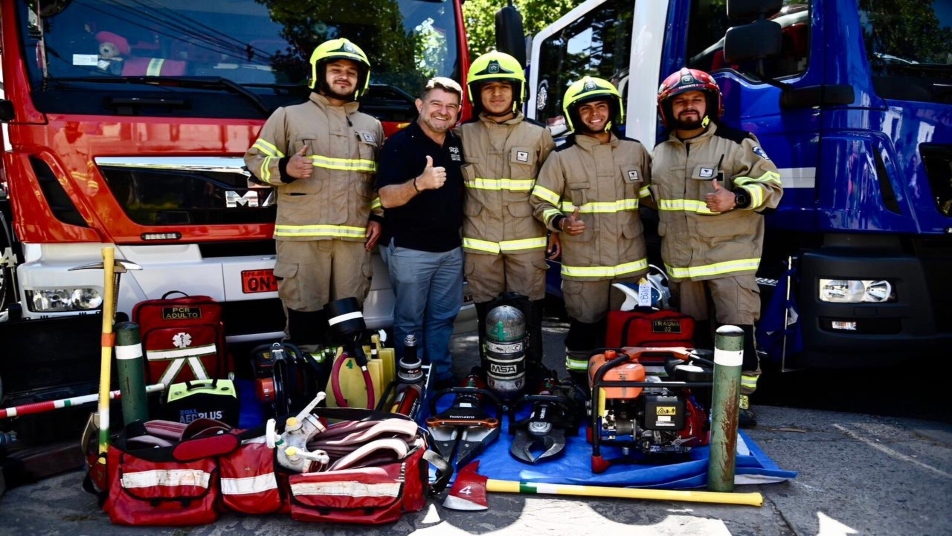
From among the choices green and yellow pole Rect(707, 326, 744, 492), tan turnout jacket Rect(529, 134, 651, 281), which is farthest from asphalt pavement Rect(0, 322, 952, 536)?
tan turnout jacket Rect(529, 134, 651, 281)

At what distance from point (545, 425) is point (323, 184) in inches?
72.0

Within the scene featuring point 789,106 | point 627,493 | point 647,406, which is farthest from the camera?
point 789,106

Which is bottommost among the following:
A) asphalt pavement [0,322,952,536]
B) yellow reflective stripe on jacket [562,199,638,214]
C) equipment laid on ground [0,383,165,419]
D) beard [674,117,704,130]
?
asphalt pavement [0,322,952,536]

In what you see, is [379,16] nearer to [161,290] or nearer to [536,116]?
[161,290]

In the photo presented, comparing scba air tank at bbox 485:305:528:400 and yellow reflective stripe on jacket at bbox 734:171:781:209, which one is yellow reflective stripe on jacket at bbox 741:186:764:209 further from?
scba air tank at bbox 485:305:528:400

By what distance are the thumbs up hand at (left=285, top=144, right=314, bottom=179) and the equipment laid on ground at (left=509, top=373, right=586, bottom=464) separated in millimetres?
1674

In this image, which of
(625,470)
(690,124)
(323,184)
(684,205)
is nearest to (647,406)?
(625,470)

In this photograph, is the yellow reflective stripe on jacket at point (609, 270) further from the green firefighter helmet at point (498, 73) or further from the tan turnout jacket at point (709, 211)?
the green firefighter helmet at point (498, 73)

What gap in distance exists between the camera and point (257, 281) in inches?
167

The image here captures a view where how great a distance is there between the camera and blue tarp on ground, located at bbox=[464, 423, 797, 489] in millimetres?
3178

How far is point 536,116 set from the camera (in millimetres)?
7152

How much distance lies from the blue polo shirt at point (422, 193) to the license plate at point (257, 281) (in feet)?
2.46

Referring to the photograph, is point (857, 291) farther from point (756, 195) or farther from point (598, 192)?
point (598, 192)

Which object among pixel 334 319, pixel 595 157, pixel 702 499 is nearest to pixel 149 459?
pixel 334 319
